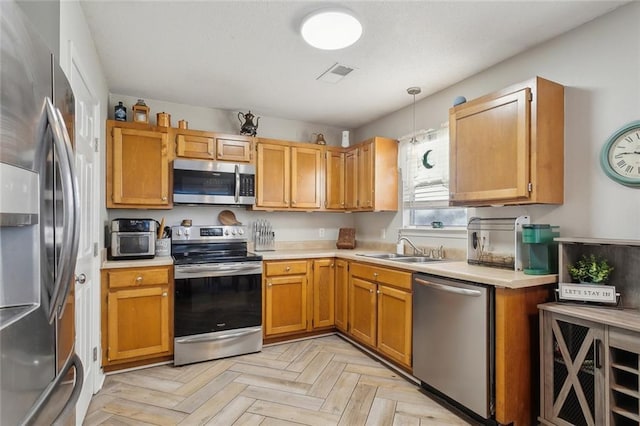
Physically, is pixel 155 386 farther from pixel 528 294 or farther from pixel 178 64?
pixel 528 294

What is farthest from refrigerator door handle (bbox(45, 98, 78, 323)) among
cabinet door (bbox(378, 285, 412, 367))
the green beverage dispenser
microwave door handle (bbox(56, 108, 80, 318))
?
the green beverage dispenser

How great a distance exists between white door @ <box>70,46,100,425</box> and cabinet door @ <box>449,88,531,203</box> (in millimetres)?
2546

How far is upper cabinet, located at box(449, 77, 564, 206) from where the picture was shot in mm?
2137

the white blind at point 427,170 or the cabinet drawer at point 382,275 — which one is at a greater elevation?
the white blind at point 427,170

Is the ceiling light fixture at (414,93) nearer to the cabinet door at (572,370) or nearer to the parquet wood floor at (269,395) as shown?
the cabinet door at (572,370)

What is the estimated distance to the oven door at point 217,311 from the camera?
116 inches

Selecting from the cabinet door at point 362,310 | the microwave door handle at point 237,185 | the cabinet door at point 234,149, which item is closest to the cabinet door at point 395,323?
the cabinet door at point 362,310

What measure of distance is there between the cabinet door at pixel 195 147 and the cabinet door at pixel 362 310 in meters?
1.97

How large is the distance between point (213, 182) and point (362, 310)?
1.98 m

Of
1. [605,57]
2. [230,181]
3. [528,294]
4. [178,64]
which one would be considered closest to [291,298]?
[230,181]

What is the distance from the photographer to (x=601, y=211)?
2.04m

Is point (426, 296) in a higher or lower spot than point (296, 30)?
lower

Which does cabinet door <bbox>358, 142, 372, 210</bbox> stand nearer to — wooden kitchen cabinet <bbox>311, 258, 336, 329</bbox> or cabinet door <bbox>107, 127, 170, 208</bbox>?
wooden kitchen cabinet <bbox>311, 258, 336, 329</bbox>

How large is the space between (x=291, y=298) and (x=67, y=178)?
2742 mm
